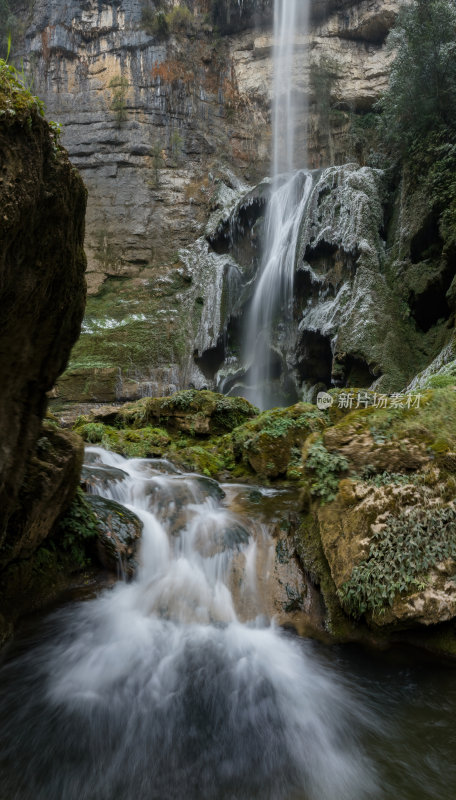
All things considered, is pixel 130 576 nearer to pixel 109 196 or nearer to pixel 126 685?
pixel 126 685

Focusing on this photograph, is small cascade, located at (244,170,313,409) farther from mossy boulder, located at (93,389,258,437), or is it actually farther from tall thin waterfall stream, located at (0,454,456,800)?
tall thin waterfall stream, located at (0,454,456,800)

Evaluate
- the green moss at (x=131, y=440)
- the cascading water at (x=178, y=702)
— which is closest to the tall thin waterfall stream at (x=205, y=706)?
the cascading water at (x=178, y=702)

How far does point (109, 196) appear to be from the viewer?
24.9 m

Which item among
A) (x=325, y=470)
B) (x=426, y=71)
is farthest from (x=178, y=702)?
(x=426, y=71)

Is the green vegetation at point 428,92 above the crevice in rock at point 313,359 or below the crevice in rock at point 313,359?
above

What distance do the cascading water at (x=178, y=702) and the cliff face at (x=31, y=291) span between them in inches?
44.1

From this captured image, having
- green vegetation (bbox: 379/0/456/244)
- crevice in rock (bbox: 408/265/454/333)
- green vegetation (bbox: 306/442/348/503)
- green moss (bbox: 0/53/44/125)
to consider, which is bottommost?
green vegetation (bbox: 306/442/348/503)

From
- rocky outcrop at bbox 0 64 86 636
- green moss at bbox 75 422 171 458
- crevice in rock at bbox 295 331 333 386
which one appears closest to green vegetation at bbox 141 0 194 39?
crevice in rock at bbox 295 331 333 386

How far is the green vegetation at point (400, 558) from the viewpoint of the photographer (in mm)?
3566
